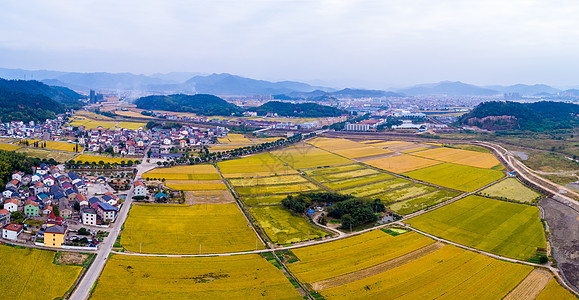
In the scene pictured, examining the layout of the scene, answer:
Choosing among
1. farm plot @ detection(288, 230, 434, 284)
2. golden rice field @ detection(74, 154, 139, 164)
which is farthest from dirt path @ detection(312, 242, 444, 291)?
golden rice field @ detection(74, 154, 139, 164)

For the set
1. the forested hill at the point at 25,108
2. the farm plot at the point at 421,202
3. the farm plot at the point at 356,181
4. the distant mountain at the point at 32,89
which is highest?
the distant mountain at the point at 32,89

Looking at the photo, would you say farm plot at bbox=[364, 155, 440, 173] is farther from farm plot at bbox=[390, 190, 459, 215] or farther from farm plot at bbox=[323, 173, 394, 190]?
farm plot at bbox=[390, 190, 459, 215]

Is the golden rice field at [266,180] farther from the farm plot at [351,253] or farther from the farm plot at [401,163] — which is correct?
the farm plot at [351,253]

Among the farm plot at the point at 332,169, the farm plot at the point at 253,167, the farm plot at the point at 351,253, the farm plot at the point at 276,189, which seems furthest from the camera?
the farm plot at the point at 332,169

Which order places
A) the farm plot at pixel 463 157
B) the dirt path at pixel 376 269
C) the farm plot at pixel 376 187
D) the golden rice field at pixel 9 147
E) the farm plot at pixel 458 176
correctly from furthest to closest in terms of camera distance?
the farm plot at pixel 463 157 < the golden rice field at pixel 9 147 < the farm plot at pixel 458 176 < the farm plot at pixel 376 187 < the dirt path at pixel 376 269

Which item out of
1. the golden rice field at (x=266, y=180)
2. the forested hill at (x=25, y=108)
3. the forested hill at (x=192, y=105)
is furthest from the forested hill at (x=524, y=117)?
the forested hill at (x=25, y=108)

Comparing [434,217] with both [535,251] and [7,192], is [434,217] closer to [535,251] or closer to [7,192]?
[535,251]

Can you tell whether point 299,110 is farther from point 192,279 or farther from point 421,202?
point 192,279
